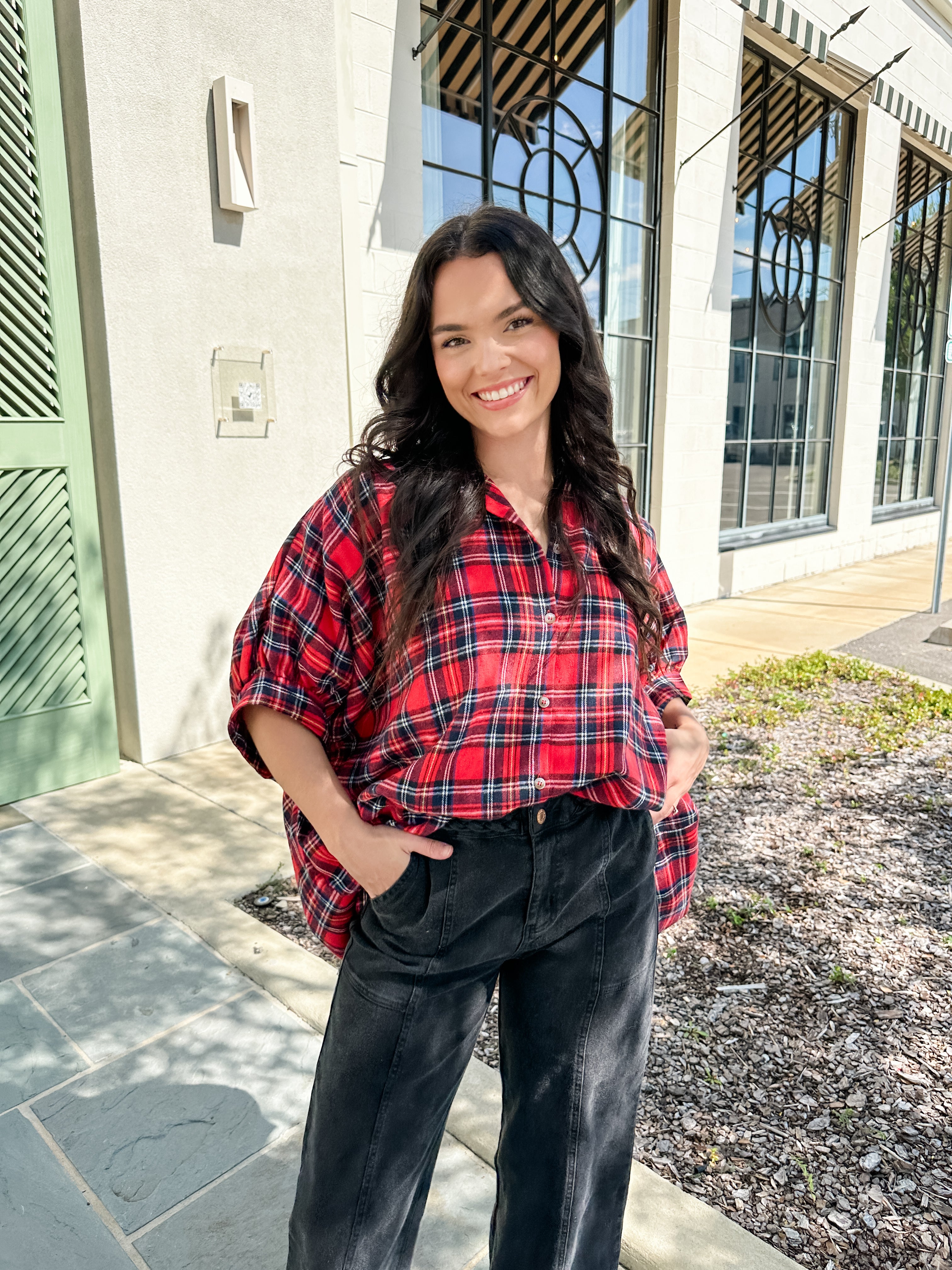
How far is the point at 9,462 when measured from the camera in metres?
3.81

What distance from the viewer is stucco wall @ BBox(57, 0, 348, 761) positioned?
3910 millimetres

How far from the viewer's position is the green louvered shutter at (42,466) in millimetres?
3736

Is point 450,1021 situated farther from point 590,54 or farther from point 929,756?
point 590,54

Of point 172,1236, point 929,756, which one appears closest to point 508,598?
point 172,1236

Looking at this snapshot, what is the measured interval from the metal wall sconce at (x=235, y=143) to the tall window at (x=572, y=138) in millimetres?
1525

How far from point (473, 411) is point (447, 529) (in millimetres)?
207

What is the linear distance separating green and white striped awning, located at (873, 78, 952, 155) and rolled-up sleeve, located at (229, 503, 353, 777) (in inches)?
400

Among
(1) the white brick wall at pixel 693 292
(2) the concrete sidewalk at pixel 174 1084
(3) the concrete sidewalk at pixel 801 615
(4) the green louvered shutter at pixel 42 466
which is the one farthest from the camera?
(1) the white brick wall at pixel 693 292

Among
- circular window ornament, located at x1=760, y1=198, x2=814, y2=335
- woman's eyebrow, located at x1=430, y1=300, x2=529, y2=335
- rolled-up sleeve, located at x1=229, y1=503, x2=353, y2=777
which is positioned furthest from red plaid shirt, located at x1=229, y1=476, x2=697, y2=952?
circular window ornament, located at x1=760, y1=198, x2=814, y2=335

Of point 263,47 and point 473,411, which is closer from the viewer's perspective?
point 473,411

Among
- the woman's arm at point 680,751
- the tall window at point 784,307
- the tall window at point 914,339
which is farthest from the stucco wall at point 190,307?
the tall window at point 914,339

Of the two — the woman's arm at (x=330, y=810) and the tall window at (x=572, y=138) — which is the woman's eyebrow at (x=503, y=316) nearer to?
the woman's arm at (x=330, y=810)

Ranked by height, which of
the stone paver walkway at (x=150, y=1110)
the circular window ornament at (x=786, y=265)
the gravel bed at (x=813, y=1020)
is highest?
the circular window ornament at (x=786, y=265)

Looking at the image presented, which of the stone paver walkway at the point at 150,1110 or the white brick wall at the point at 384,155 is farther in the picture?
the white brick wall at the point at 384,155
